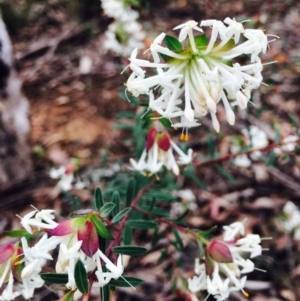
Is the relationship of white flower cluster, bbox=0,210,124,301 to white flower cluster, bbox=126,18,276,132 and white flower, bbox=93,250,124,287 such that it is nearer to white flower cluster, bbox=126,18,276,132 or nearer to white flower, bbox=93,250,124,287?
white flower, bbox=93,250,124,287

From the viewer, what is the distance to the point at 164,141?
1314 mm

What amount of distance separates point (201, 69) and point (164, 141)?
40cm

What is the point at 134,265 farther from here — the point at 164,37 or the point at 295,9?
the point at 295,9

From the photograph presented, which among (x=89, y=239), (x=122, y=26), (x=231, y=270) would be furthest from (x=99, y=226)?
(x=122, y=26)

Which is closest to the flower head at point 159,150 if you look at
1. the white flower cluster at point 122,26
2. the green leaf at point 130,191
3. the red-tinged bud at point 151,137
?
the red-tinged bud at point 151,137

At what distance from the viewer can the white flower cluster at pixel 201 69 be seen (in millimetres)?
906

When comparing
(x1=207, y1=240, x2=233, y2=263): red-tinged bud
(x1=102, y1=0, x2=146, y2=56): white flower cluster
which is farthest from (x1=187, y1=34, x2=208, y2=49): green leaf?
(x1=102, y1=0, x2=146, y2=56): white flower cluster

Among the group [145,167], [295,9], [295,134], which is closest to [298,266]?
[295,134]

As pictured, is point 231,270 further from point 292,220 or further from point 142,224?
point 292,220

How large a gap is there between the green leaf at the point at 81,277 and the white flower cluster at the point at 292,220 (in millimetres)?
1286

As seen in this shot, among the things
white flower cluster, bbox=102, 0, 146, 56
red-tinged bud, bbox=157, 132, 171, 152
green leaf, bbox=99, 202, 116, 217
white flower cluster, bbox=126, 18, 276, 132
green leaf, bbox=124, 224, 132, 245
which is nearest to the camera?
white flower cluster, bbox=126, 18, 276, 132

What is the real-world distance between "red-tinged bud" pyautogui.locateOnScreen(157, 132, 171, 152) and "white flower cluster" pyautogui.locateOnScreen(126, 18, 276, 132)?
1.05ft

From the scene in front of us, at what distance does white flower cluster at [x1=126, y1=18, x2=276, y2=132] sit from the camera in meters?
0.91

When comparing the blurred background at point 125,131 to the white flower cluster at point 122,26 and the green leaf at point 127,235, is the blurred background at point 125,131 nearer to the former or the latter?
the white flower cluster at point 122,26
